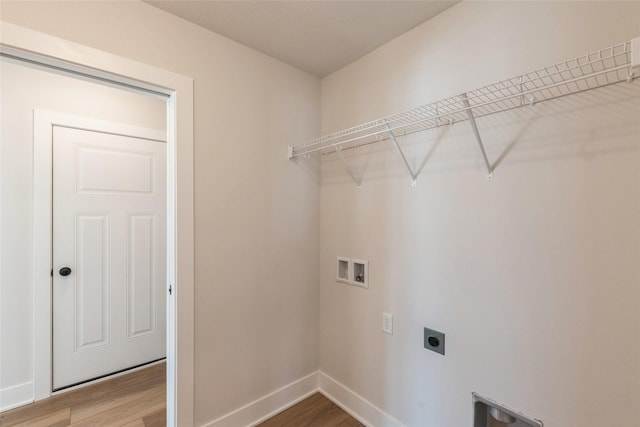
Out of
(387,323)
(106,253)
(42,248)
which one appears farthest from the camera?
(106,253)

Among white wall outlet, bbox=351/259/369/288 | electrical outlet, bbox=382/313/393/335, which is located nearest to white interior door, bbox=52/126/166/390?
white wall outlet, bbox=351/259/369/288

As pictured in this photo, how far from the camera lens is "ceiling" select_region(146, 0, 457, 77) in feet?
4.66

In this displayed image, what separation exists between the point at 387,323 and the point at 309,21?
176 cm

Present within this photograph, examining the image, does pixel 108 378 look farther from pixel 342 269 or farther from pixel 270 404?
pixel 342 269

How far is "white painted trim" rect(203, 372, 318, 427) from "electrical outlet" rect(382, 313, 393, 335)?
0.78 m

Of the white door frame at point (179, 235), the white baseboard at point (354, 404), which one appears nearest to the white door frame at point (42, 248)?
the white door frame at point (179, 235)

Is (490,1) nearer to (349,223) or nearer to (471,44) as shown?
(471,44)

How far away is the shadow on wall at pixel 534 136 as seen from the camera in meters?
0.99

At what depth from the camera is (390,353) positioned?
170 cm

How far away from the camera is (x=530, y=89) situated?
3.73 ft

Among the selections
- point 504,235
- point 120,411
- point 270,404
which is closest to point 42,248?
point 120,411

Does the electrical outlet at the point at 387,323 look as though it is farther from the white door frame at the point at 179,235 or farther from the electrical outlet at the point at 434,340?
the white door frame at the point at 179,235

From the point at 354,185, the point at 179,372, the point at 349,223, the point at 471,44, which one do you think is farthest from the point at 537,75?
the point at 179,372

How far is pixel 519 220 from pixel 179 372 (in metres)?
1.81
